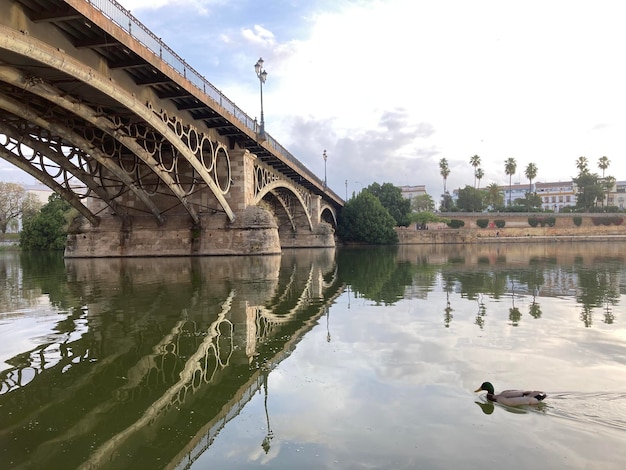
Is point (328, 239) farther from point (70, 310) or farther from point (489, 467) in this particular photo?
point (489, 467)

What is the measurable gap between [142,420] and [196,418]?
51 cm

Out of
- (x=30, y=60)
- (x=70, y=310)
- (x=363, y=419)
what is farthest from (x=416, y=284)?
(x=30, y=60)

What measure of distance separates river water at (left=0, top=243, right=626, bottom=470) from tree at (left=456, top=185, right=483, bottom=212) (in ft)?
336

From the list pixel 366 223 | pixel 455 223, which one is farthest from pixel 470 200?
pixel 366 223

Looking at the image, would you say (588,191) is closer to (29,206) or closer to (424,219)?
(424,219)

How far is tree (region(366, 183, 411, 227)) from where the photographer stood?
82875 mm

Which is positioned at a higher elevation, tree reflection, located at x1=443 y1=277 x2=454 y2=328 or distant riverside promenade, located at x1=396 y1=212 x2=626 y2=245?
distant riverside promenade, located at x1=396 y1=212 x2=626 y2=245

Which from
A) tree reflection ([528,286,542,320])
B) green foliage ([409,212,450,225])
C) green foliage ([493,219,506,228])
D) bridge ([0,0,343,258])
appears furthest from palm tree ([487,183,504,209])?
tree reflection ([528,286,542,320])

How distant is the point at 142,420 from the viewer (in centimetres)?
480

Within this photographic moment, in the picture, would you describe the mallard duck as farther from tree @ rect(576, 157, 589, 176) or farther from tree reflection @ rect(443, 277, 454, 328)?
tree @ rect(576, 157, 589, 176)

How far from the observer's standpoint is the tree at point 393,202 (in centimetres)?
8288

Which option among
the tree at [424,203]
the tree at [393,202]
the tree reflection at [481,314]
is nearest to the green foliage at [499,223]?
the tree at [393,202]

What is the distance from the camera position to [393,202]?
8350cm

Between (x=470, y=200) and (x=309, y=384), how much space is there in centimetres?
11108
